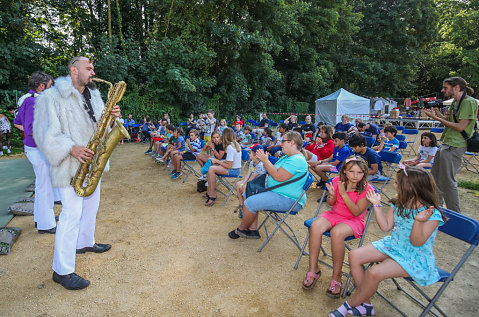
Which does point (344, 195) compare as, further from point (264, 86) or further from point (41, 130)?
point (264, 86)

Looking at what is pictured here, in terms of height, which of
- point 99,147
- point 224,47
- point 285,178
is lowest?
point 285,178

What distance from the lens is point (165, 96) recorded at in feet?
49.6

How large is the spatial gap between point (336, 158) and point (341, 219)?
10.1 feet

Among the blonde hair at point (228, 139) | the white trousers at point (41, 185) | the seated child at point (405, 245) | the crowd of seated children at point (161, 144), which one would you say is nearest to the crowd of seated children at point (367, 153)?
the blonde hair at point (228, 139)

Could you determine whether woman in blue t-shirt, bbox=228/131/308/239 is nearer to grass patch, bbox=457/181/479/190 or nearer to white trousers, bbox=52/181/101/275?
white trousers, bbox=52/181/101/275

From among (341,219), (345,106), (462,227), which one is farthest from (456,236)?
(345,106)

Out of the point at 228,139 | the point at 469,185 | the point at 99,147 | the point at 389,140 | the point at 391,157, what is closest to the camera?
the point at 99,147

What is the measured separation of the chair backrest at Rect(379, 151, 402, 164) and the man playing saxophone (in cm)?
478

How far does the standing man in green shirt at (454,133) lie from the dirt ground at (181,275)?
75 cm

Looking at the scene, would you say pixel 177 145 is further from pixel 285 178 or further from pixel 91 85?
pixel 285 178

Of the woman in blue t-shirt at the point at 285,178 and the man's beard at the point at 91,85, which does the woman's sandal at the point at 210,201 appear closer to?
the woman in blue t-shirt at the point at 285,178

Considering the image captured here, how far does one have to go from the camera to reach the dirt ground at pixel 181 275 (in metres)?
2.46

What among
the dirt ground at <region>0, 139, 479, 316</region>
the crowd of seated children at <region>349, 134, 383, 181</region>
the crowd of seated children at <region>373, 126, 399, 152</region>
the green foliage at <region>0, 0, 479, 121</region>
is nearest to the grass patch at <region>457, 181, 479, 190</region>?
the crowd of seated children at <region>373, 126, 399, 152</region>

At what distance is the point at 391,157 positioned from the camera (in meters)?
5.33
